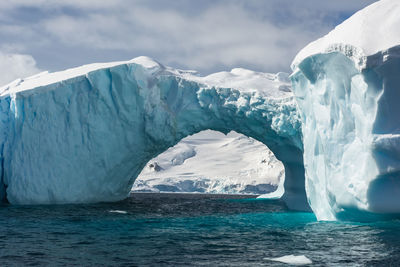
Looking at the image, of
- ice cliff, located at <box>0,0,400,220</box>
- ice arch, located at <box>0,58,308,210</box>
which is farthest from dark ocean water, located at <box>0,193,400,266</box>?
ice arch, located at <box>0,58,308,210</box>

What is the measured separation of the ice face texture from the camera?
10789mm

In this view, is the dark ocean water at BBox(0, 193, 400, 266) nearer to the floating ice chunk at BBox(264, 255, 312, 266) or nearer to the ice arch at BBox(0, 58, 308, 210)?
the floating ice chunk at BBox(264, 255, 312, 266)

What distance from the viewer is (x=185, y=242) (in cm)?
1023

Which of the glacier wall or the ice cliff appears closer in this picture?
the glacier wall

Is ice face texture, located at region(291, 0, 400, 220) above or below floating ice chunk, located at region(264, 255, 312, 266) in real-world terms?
above

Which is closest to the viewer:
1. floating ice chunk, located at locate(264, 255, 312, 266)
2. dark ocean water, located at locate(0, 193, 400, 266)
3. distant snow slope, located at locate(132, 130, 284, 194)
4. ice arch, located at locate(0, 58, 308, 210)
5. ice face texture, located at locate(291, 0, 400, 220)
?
floating ice chunk, located at locate(264, 255, 312, 266)

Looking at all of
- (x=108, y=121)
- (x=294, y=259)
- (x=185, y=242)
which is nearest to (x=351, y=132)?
(x=294, y=259)

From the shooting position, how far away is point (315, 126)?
14531mm

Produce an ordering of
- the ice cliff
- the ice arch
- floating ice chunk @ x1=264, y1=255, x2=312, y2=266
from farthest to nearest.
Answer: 1. the ice arch
2. the ice cliff
3. floating ice chunk @ x1=264, y1=255, x2=312, y2=266

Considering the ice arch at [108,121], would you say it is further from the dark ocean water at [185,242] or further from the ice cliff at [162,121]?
the dark ocean water at [185,242]

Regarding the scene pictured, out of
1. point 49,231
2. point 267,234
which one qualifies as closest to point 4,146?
point 49,231

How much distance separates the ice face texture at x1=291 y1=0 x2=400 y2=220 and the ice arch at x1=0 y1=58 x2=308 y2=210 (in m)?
5.63

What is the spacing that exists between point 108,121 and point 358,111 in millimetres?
12502

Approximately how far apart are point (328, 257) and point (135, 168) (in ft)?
54.6
